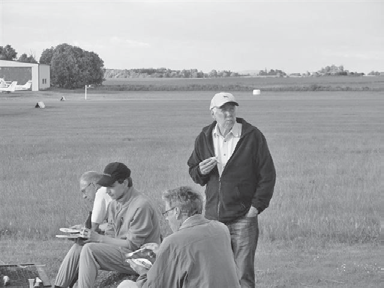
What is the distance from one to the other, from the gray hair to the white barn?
70845mm

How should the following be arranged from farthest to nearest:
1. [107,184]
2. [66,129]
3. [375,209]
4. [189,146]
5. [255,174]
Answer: [66,129] < [189,146] < [375,209] < [255,174] < [107,184]

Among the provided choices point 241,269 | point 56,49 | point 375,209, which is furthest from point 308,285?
point 56,49

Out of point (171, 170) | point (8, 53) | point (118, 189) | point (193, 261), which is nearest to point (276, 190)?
point (171, 170)

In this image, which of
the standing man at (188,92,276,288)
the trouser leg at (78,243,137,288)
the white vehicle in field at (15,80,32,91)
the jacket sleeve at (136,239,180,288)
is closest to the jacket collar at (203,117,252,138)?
the standing man at (188,92,276,288)

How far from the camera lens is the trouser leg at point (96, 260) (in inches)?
188

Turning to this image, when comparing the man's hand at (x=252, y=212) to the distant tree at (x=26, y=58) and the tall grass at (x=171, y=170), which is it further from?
the distant tree at (x=26, y=58)

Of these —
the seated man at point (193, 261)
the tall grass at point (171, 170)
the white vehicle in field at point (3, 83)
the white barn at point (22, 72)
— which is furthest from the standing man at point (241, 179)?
the white barn at point (22, 72)

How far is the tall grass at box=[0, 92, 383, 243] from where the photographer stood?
8.59 metres

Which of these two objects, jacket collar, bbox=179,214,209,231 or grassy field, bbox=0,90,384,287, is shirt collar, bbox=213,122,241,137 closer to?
grassy field, bbox=0,90,384,287

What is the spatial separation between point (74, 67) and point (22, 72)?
14118mm

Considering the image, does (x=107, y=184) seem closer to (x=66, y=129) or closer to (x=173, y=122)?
(x=66, y=129)

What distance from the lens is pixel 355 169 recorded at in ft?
49.8

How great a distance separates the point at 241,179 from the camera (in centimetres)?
513

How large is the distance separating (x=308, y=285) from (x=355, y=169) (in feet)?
30.9
